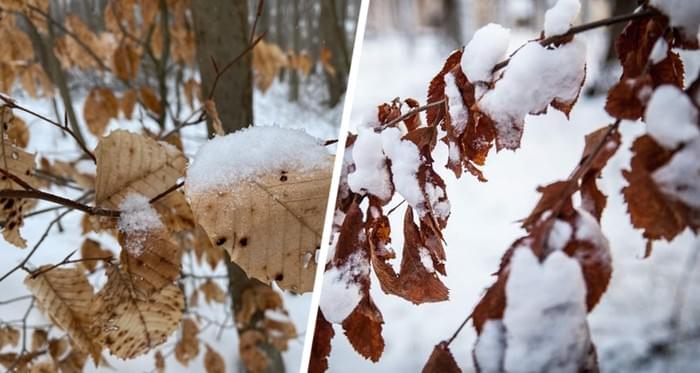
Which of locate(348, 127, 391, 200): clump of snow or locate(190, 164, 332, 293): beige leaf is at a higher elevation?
locate(348, 127, 391, 200): clump of snow

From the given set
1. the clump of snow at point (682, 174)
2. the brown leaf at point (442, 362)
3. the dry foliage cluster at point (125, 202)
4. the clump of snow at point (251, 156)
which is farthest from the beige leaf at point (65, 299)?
the clump of snow at point (682, 174)

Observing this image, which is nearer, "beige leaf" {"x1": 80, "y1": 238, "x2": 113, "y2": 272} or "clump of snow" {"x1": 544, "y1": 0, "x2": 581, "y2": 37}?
"clump of snow" {"x1": 544, "y1": 0, "x2": 581, "y2": 37}

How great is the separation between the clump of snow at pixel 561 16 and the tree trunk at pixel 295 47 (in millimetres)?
237

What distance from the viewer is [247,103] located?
48 cm

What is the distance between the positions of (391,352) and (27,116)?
0.29 m

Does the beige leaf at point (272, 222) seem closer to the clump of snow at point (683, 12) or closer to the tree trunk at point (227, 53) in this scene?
the tree trunk at point (227, 53)

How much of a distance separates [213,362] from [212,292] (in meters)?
0.06

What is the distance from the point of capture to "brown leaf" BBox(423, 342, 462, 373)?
357 mm

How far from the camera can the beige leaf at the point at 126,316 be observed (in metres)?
0.40

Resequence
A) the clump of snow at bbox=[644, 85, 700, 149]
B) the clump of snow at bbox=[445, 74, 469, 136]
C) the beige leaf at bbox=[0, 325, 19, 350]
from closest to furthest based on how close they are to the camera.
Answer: the clump of snow at bbox=[644, 85, 700, 149] → the clump of snow at bbox=[445, 74, 469, 136] → the beige leaf at bbox=[0, 325, 19, 350]

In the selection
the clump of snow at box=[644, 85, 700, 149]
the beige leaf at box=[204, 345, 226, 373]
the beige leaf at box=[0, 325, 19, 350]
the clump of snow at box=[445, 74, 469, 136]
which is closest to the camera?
the clump of snow at box=[644, 85, 700, 149]

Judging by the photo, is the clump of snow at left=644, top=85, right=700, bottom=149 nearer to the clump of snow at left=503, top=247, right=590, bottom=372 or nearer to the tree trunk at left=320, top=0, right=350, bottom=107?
the clump of snow at left=503, top=247, right=590, bottom=372

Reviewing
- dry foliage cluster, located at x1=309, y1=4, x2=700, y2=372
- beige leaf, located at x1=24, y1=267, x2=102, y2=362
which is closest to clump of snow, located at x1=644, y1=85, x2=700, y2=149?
dry foliage cluster, located at x1=309, y1=4, x2=700, y2=372

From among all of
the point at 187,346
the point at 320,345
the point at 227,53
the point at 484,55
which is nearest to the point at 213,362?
the point at 187,346
